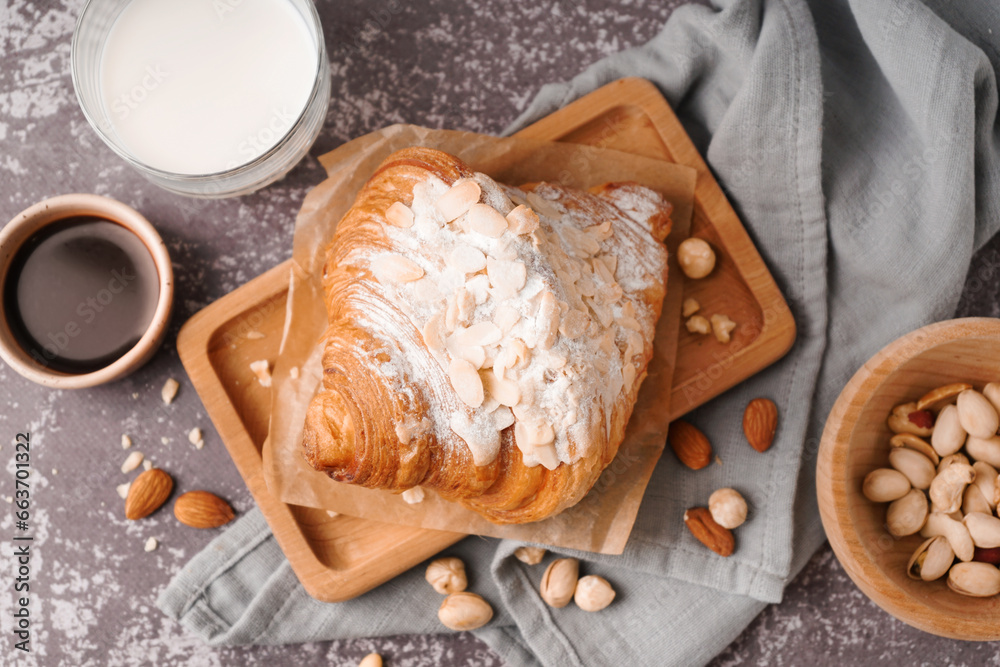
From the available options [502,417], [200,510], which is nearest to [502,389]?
[502,417]

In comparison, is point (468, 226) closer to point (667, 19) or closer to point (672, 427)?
point (672, 427)

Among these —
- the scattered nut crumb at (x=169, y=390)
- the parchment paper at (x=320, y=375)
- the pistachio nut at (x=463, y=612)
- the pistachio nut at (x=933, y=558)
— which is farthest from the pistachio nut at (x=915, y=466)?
the scattered nut crumb at (x=169, y=390)

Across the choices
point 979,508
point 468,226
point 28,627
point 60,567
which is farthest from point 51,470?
point 979,508

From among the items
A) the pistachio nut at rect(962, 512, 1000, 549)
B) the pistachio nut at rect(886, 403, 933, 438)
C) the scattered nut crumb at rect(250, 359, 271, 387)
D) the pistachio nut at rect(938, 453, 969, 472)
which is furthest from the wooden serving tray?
the pistachio nut at rect(962, 512, 1000, 549)

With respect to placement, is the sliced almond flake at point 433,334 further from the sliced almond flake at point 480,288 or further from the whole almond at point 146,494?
the whole almond at point 146,494

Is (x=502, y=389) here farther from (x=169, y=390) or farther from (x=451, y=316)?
(x=169, y=390)

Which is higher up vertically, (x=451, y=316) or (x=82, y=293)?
(x=451, y=316)
